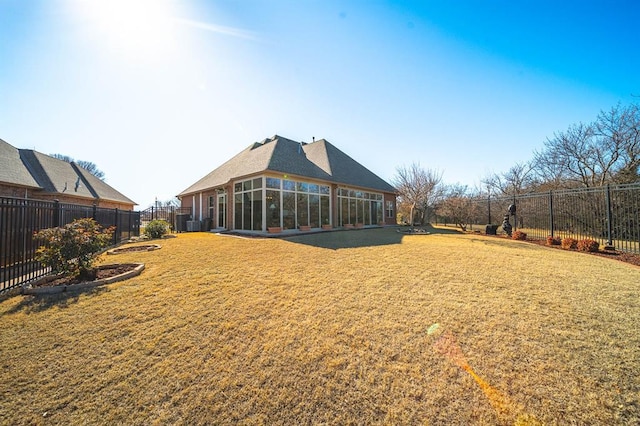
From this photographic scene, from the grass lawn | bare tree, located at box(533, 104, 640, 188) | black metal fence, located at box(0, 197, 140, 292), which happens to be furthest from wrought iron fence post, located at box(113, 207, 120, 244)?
bare tree, located at box(533, 104, 640, 188)

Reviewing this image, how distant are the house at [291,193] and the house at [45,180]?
7290 mm

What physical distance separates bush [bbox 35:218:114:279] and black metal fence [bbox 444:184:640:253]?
54.1 feet

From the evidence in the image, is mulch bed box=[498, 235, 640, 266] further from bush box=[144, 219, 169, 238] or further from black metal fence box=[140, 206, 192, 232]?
black metal fence box=[140, 206, 192, 232]

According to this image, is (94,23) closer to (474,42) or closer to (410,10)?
(410,10)

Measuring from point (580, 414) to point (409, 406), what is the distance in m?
1.42

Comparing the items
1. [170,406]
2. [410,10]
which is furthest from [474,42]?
[170,406]

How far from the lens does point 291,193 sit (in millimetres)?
13438

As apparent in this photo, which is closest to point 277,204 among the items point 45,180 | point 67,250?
point 67,250

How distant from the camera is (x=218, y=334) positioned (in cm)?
306

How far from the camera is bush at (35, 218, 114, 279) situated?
16.0ft

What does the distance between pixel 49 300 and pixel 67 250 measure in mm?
1237

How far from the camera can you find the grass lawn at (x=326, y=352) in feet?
6.63

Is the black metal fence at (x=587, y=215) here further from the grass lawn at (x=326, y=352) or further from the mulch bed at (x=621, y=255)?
the grass lawn at (x=326, y=352)

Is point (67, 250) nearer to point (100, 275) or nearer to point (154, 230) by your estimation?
point (100, 275)
